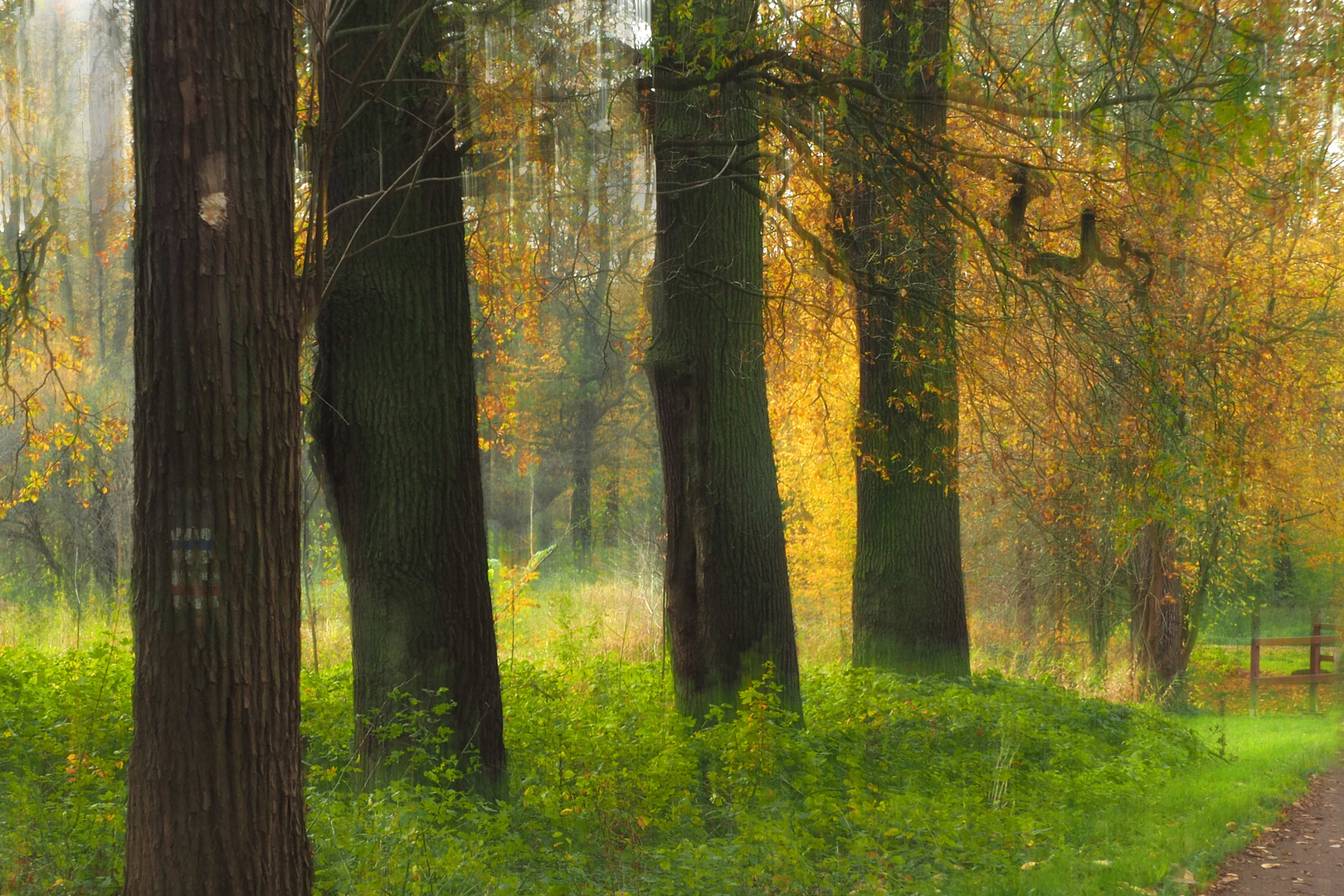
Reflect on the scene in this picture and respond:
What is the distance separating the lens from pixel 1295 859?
747 cm

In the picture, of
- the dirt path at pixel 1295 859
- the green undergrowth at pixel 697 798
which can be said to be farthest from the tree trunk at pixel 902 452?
the dirt path at pixel 1295 859

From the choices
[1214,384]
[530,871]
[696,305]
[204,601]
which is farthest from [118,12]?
[1214,384]

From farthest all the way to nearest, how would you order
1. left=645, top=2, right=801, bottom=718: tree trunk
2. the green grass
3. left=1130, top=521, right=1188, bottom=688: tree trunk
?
left=1130, top=521, right=1188, bottom=688: tree trunk
left=645, top=2, right=801, bottom=718: tree trunk
the green grass

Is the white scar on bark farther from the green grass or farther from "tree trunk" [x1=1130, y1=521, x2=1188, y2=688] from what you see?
"tree trunk" [x1=1130, y1=521, x2=1188, y2=688]

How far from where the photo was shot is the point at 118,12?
7.93 meters

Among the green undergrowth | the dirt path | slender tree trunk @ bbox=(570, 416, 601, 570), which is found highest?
slender tree trunk @ bbox=(570, 416, 601, 570)

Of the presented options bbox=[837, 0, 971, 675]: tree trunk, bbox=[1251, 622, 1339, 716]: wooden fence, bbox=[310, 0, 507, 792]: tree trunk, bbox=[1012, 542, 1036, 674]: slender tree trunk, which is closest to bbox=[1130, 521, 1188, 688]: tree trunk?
bbox=[1012, 542, 1036, 674]: slender tree trunk

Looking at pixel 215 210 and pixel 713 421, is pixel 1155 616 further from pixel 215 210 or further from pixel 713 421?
pixel 215 210

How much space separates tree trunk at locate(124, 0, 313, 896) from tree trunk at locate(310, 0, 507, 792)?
257cm

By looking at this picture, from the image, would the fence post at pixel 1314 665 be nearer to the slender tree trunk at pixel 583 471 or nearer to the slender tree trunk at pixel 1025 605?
the slender tree trunk at pixel 1025 605

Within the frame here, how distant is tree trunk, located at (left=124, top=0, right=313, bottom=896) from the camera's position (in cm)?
363

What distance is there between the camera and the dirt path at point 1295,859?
21.7 feet

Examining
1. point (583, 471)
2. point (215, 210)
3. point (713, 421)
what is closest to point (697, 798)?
point (713, 421)

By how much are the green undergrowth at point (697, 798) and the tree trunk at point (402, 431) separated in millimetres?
320
